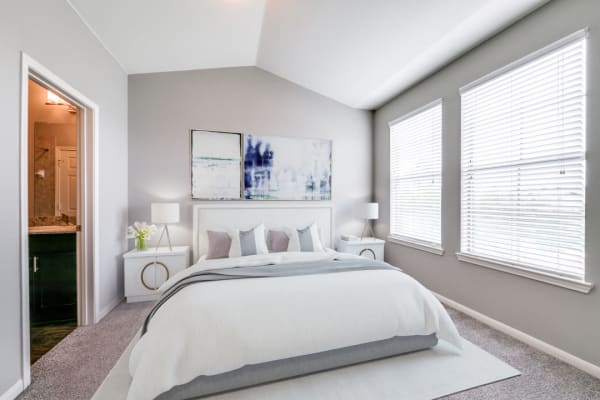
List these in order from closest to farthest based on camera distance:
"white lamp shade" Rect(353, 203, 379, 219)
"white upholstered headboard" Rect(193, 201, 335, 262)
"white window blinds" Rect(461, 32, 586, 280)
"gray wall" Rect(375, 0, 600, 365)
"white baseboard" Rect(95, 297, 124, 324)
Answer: "gray wall" Rect(375, 0, 600, 365), "white window blinds" Rect(461, 32, 586, 280), "white baseboard" Rect(95, 297, 124, 324), "white upholstered headboard" Rect(193, 201, 335, 262), "white lamp shade" Rect(353, 203, 379, 219)

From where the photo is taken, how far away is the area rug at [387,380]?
172 cm

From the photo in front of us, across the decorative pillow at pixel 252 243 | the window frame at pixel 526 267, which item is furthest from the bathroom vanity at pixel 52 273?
the window frame at pixel 526 267

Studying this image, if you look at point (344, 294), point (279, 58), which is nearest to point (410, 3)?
point (279, 58)

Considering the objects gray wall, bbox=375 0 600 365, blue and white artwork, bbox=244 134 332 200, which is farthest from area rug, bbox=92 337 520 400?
blue and white artwork, bbox=244 134 332 200

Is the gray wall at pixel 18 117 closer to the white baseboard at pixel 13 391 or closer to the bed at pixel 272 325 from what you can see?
the white baseboard at pixel 13 391

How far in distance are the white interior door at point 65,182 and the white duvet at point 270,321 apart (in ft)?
7.24

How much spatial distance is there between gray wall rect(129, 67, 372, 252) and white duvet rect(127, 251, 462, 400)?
1.96 metres

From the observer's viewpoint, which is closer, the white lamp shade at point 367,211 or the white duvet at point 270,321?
the white duvet at point 270,321

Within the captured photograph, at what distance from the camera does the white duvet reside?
158 cm

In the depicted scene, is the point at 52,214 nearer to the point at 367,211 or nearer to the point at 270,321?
the point at 270,321

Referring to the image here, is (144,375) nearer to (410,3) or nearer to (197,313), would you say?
(197,313)

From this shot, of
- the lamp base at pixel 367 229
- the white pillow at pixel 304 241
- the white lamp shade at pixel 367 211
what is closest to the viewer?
the white pillow at pixel 304 241

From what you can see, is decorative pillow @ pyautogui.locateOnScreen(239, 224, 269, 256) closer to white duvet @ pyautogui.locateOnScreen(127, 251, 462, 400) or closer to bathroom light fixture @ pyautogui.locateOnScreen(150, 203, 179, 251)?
bathroom light fixture @ pyautogui.locateOnScreen(150, 203, 179, 251)

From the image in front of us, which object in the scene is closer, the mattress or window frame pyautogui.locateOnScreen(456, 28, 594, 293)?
the mattress
